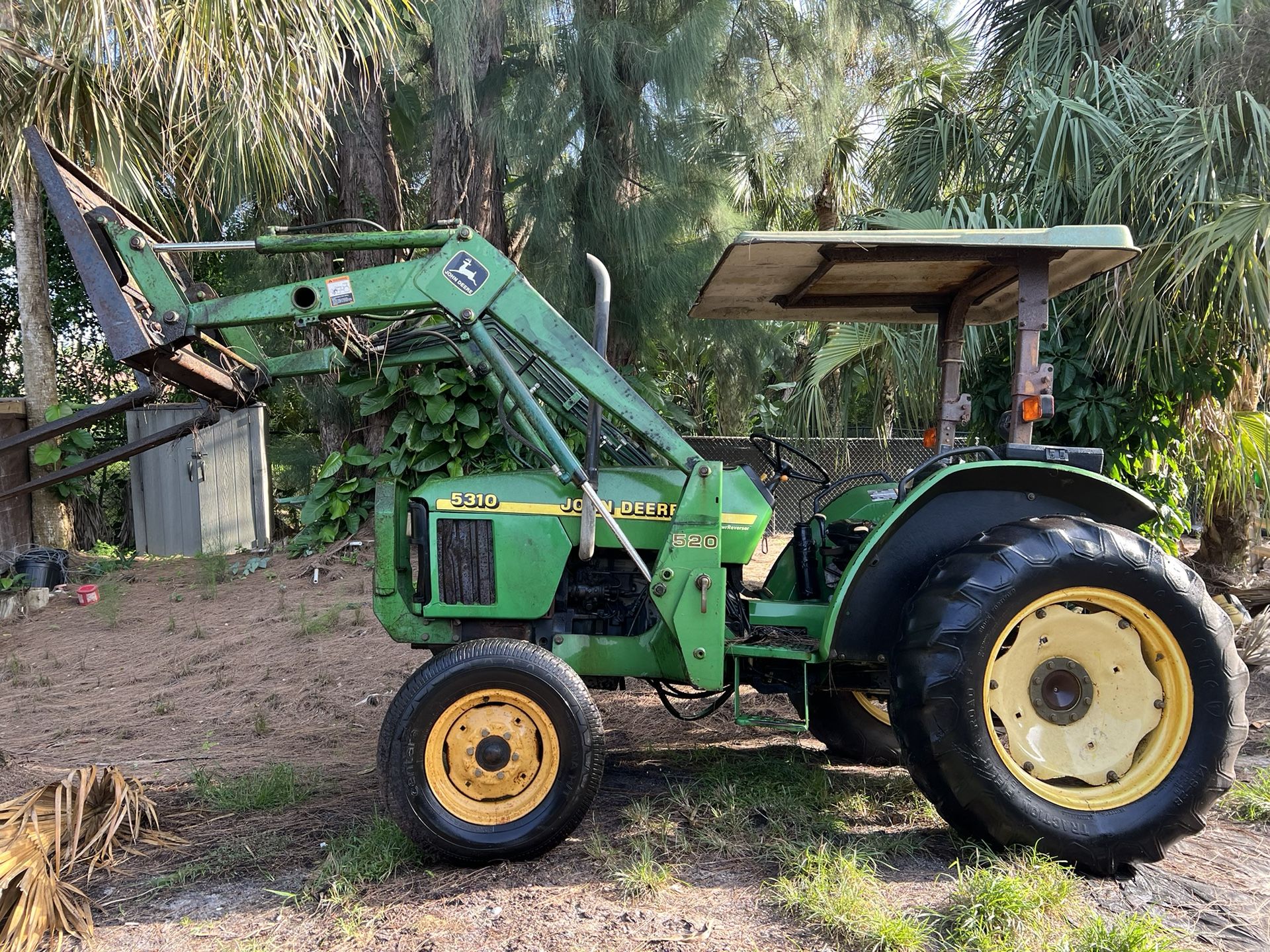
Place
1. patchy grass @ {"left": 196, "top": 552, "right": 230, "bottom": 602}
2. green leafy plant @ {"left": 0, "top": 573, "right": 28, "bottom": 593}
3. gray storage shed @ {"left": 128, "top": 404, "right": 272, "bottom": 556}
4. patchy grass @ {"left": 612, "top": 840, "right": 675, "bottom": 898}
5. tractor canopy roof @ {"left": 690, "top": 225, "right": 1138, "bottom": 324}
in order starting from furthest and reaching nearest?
gray storage shed @ {"left": 128, "top": 404, "right": 272, "bottom": 556}, patchy grass @ {"left": 196, "top": 552, "right": 230, "bottom": 602}, green leafy plant @ {"left": 0, "top": 573, "right": 28, "bottom": 593}, tractor canopy roof @ {"left": 690, "top": 225, "right": 1138, "bottom": 324}, patchy grass @ {"left": 612, "top": 840, "right": 675, "bottom": 898}

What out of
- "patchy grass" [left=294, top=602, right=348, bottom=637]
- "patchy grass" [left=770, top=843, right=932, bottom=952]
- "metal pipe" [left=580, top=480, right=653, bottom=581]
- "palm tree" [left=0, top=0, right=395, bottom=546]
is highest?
"palm tree" [left=0, top=0, right=395, bottom=546]

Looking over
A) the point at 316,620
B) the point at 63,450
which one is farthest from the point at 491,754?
the point at 63,450

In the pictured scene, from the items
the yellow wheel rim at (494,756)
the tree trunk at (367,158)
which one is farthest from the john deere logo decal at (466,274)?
the tree trunk at (367,158)

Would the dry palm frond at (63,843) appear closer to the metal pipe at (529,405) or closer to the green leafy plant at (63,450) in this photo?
the metal pipe at (529,405)

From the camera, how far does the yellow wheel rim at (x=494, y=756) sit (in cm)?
298

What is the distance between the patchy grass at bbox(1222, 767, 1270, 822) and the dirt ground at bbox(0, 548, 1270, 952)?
11 cm

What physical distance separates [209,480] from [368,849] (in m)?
7.41

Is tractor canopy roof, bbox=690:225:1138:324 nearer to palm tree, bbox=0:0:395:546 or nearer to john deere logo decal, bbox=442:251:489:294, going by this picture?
john deere logo decal, bbox=442:251:489:294

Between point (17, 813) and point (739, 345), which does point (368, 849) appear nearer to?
point (17, 813)

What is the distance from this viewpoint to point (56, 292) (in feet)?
37.2

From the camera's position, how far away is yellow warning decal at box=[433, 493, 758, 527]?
3383 millimetres

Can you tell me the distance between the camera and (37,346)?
8609 millimetres

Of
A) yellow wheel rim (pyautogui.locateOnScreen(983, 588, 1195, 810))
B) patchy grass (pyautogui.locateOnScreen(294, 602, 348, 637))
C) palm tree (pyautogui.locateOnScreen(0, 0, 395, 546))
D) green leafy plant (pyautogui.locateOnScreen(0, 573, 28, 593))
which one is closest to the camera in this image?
yellow wheel rim (pyautogui.locateOnScreen(983, 588, 1195, 810))

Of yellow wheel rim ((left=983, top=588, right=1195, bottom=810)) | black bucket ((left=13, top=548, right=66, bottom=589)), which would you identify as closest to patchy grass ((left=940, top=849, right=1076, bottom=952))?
yellow wheel rim ((left=983, top=588, right=1195, bottom=810))
